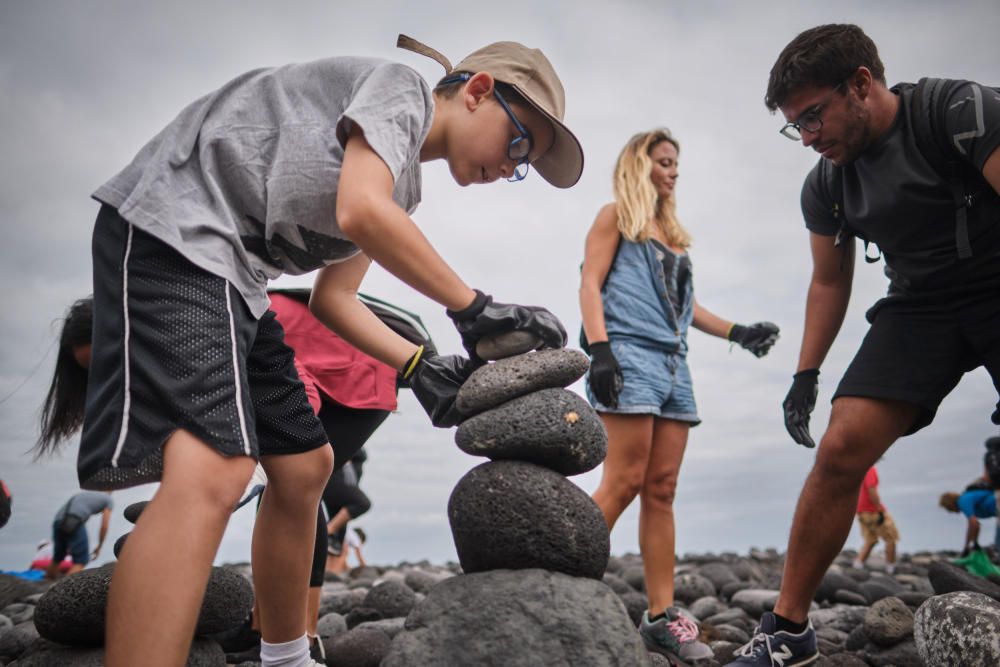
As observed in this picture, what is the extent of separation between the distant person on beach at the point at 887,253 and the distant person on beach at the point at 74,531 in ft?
35.2

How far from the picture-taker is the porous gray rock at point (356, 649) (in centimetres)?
406

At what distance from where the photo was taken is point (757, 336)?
5648 millimetres

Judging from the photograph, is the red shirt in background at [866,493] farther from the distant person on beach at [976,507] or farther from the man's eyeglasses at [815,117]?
the man's eyeglasses at [815,117]

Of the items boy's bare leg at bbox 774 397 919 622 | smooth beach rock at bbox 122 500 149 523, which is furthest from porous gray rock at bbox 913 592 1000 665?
smooth beach rock at bbox 122 500 149 523

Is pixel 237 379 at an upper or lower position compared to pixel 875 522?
upper

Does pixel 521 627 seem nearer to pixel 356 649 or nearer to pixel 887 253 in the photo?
pixel 356 649

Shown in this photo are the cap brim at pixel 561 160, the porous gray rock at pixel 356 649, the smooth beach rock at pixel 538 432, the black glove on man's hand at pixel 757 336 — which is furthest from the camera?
the black glove on man's hand at pixel 757 336

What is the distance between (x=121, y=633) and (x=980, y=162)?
12.3 ft

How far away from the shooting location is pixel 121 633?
1.85m

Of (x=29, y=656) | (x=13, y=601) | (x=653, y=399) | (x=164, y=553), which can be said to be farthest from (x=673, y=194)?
(x=13, y=601)

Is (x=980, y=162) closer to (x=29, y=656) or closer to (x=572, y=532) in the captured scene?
(x=572, y=532)

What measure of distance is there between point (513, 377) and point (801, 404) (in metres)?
2.38

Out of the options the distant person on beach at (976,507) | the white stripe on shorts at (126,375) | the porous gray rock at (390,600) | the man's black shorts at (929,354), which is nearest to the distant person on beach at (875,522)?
the distant person on beach at (976,507)

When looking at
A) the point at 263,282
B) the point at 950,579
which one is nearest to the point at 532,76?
the point at 263,282
